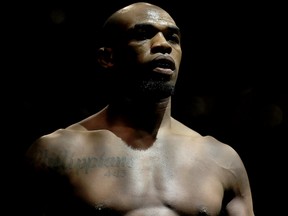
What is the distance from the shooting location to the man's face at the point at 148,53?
5.17 ft

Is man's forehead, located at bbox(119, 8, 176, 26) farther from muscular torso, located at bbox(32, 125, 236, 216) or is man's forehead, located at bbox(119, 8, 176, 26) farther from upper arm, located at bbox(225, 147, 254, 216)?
upper arm, located at bbox(225, 147, 254, 216)

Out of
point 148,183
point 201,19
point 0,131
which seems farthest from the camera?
point 201,19

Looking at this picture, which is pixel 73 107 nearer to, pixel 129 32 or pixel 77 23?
pixel 77 23

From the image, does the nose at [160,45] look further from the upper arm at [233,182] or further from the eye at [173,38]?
the upper arm at [233,182]

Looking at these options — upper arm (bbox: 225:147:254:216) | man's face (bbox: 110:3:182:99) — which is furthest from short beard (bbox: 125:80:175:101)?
upper arm (bbox: 225:147:254:216)

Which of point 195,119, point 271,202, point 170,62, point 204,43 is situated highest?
point 170,62

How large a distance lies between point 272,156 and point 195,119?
26 centimetres

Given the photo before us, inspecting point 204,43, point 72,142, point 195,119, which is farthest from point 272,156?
point 72,142

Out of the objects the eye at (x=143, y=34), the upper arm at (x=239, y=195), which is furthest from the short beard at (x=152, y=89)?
the upper arm at (x=239, y=195)

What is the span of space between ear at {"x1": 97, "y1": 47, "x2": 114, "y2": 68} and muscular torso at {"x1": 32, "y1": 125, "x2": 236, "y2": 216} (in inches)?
6.7

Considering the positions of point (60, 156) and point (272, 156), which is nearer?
point (60, 156)

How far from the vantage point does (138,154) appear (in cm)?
159

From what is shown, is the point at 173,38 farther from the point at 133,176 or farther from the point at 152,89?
the point at 133,176

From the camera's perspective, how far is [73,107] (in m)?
2.05
